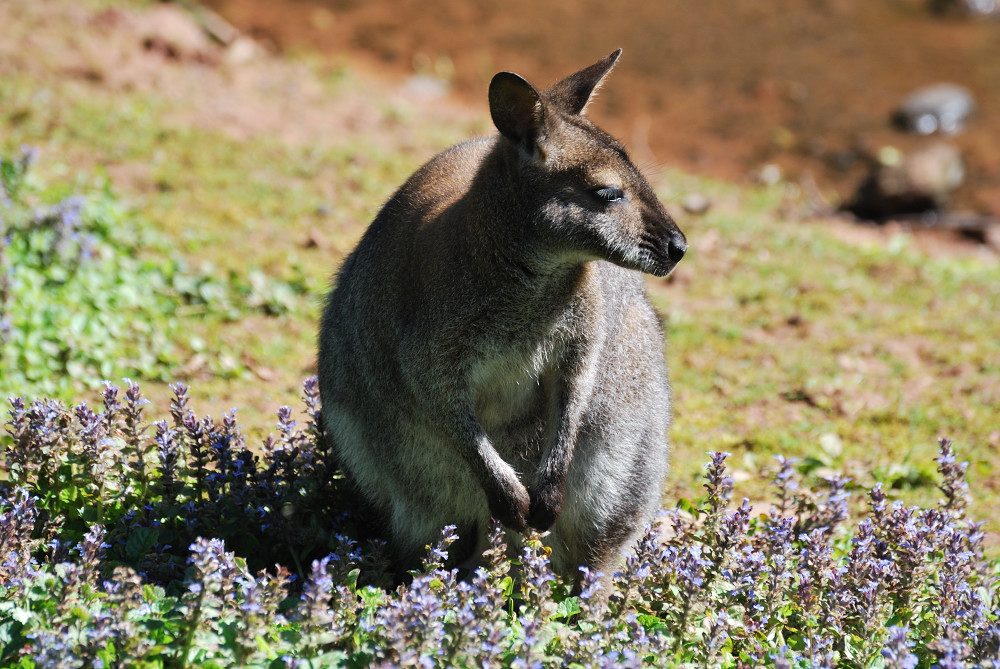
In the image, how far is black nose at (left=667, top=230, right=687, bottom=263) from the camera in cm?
321

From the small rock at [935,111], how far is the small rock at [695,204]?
4.04m

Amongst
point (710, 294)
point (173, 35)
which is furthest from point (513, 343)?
point (173, 35)

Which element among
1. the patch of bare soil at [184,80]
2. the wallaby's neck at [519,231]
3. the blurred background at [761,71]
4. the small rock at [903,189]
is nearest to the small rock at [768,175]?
the blurred background at [761,71]

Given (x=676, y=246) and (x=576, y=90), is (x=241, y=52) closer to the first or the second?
(x=576, y=90)

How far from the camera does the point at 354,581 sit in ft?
10.3

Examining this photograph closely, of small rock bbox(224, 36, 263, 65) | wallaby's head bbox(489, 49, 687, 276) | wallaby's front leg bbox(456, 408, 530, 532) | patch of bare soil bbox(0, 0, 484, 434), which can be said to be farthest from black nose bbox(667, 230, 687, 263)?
small rock bbox(224, 36, 263, 65)

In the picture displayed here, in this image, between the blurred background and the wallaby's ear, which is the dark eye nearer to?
the wallaby's ear

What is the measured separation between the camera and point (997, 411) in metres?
A: 5.43

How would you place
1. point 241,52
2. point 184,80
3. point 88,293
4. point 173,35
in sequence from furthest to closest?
point 241,52
point 173,35
point 184,80
point 88,293

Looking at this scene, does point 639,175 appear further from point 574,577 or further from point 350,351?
point 574,577

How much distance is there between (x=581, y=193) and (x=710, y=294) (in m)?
3.58

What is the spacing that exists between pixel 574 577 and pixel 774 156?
740cm

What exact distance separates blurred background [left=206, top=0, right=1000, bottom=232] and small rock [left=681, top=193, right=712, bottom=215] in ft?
4.82

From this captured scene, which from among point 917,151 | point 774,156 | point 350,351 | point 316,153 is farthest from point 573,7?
point 350,351
